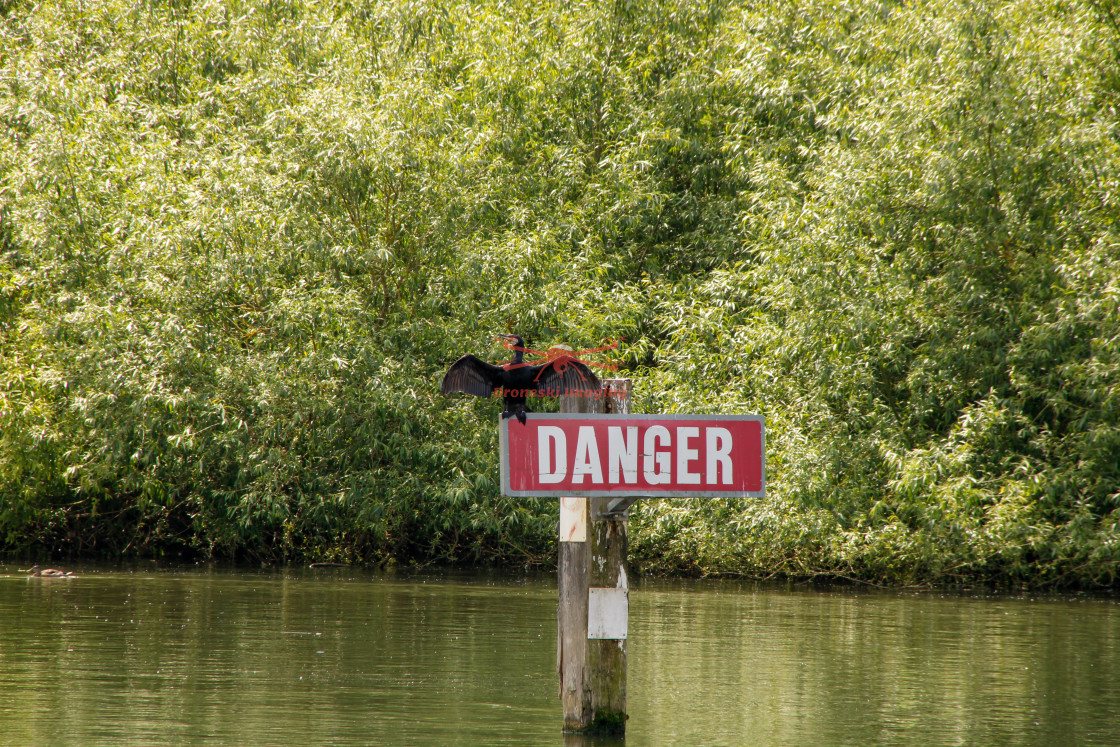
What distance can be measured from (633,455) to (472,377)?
3.82ft

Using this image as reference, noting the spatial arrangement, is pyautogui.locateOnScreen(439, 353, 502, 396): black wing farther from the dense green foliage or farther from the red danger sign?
the dense green foliage

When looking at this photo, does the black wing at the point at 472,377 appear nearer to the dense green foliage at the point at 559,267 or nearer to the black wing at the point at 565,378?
the black wing at the point at 565,378

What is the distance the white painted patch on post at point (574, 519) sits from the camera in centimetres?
788

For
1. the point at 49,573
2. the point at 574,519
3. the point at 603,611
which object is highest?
the point at 574,519

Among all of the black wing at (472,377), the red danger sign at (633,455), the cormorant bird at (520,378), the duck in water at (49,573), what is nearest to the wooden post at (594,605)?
the cormorant bird at (520,378)

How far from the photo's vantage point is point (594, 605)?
7.86m

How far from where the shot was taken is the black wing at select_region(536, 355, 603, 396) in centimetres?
780

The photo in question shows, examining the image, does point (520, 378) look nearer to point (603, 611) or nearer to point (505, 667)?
point (603, 611)

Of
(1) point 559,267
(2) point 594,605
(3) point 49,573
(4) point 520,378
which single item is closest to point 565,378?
(4) point 520,378

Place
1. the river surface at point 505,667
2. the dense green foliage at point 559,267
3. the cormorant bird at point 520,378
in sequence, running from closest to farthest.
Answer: the cormorant bird at point 520,378 < the river surface at point 505,667 < the dense green foliage at point 559,267

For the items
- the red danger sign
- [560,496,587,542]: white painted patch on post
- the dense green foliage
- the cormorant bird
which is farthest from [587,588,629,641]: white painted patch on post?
the dense green foliage

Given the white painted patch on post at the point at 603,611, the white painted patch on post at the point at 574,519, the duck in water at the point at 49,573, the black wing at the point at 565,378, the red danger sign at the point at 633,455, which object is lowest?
the duck in water at the point at 49,573

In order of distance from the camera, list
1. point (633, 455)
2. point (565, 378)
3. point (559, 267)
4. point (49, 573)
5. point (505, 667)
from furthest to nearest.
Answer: point (559, 267) < point (49, 573) < point (505, 667) < point (565, 378) < point (633, 455)

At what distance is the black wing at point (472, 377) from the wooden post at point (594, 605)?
50cm
